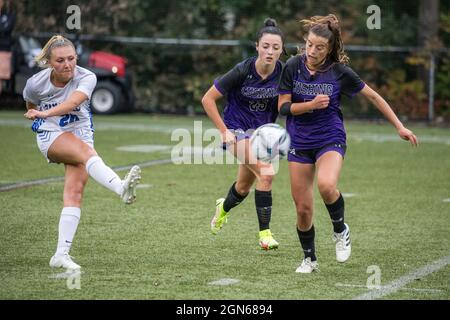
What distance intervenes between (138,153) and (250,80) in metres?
7.57

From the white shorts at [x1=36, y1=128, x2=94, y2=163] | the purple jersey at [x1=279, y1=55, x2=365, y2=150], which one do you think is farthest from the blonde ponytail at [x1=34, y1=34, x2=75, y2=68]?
the purple jersey at [x1=279, y1=55, x2=365, y2=150]

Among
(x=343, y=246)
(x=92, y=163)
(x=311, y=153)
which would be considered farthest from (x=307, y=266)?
(x=92, y=163)

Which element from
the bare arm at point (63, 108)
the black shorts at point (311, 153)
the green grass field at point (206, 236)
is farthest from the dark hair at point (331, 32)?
the bare arm at point (63, 108)

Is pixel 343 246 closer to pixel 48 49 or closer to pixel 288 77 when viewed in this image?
pixel 288 77

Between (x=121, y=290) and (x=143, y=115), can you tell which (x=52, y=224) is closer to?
(x=121, y=290)

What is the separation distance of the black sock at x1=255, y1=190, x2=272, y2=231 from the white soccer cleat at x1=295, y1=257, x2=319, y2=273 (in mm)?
1009

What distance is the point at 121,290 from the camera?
6.47 meters

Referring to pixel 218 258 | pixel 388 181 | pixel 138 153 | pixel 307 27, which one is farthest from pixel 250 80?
pixel 138 153

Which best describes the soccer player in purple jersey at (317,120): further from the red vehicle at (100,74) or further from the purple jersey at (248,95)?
the red vehicle at (100,74)

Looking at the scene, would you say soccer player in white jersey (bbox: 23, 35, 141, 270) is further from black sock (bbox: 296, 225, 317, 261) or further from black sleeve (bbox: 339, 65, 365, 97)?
black sleeve (bbox: 339, 65, 365, 97)

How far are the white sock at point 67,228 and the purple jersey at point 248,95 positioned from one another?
5.99ft

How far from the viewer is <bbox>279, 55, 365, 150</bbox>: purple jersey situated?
24.0ft

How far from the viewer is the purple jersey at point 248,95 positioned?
838 cm
